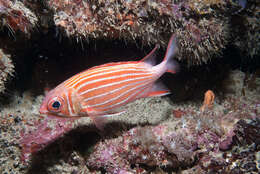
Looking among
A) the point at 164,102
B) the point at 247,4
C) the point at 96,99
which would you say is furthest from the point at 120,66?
the point at 247,4

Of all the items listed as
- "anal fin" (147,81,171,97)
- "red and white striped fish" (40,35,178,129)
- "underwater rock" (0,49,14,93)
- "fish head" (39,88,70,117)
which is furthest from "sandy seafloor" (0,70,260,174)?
"fish head" (39,88,70,117)

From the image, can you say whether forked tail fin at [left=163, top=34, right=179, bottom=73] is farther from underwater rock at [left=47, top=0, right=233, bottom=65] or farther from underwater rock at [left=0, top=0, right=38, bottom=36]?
underwater rock at [left=0, top=0, right=38, bottom=36]

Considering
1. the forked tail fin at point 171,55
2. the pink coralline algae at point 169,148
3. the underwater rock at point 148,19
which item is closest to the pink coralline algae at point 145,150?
the pink coralline algae at point 169,148

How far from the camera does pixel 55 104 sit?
7.40ft

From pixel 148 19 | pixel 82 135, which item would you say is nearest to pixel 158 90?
pixel 148 19

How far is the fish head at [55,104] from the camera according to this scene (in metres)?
2.25

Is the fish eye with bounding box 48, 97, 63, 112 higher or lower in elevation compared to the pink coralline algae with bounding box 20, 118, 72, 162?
higher

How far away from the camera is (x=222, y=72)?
15.3 ft

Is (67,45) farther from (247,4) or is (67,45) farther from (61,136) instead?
(247,4)

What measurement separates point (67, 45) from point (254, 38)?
4209mm

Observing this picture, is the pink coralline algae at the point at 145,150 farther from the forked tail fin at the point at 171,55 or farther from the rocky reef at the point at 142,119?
the forked tail fin at the point at 171,55

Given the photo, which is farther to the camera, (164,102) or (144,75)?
(164,102)

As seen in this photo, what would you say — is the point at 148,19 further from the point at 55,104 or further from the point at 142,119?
the point at 55,104

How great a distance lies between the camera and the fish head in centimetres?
225
